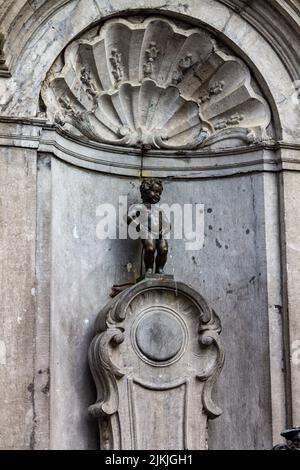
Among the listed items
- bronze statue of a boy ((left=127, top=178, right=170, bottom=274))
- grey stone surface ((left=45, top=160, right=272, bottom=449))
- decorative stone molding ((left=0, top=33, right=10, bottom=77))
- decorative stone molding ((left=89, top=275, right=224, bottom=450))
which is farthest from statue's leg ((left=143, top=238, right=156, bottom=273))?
decorative stone molding ((left=0, top=33, right=10, bottom=77))

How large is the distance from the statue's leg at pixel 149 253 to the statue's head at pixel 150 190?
363 mm

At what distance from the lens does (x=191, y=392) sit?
12297mm

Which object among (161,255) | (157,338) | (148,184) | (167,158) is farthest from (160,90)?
(157,338)

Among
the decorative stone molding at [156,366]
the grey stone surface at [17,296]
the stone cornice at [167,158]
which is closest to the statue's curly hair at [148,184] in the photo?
the stone cornice at [167,158]

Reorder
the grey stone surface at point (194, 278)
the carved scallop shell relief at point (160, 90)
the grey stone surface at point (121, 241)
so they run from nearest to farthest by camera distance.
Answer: the grey stone surface at point (121, 241)
the grey stone surface at point (194, 278)
the carved scallop shell relief at point (160, 90)

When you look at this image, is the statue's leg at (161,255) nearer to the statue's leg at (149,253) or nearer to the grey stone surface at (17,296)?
the statue's leg at (149,253)

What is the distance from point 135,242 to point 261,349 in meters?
1.32

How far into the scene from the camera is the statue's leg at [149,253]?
40.8ft

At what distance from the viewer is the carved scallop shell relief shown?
504 inches

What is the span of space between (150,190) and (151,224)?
0.28 m

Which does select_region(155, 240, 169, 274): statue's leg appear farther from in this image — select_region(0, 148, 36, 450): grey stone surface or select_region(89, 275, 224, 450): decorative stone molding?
select_region(0, 148, 36, 450): grey stone surface

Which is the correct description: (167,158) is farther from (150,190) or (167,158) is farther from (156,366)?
(156,366)

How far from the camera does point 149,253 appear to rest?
1245cm

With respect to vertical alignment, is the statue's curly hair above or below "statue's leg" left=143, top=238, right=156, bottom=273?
above
